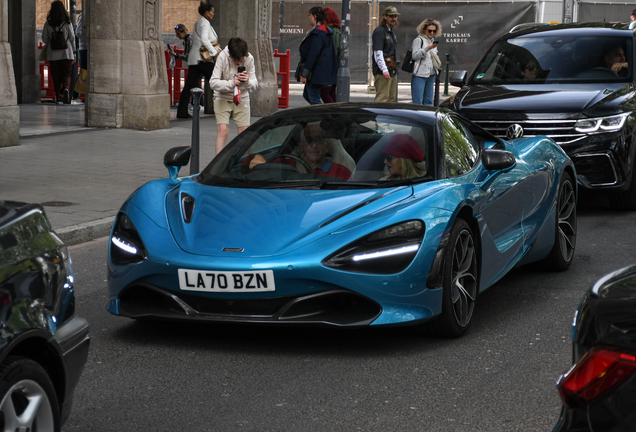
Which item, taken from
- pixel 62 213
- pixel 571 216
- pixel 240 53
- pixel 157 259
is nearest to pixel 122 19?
pixel 240 53

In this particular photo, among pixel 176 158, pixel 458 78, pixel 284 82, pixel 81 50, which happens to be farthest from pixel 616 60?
pixel 81 50

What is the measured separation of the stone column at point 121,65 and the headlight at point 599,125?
8.22 m

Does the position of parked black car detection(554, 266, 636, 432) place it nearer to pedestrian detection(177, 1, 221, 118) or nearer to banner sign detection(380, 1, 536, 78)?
pedestrian detection(177, 1, 221, 118)

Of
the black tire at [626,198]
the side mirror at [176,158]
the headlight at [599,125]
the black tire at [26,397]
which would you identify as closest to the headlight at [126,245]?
the side mirror at [176,158]

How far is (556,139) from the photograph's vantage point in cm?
956

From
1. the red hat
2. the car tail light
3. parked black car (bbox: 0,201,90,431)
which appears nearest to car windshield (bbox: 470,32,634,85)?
the red hat

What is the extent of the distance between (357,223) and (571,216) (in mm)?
2911

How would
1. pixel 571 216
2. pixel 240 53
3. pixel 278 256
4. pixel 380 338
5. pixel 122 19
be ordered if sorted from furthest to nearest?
pixel 122 19 < pixel 240 53 < pixel 571 216 < pixel 380 338 < pixel 278 256

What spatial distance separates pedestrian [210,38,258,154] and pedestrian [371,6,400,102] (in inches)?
179

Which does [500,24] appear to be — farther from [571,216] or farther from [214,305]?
[214,305]

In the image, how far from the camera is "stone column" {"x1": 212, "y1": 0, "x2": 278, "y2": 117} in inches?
766

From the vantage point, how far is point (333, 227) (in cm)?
495

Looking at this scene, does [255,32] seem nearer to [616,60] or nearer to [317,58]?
[317,58]

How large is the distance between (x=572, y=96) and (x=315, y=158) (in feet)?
15.6
